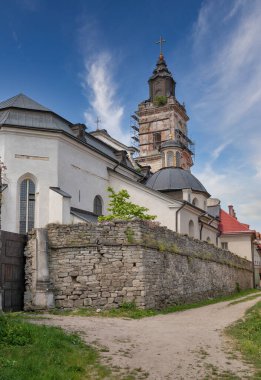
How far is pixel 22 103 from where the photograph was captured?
26.3 meters

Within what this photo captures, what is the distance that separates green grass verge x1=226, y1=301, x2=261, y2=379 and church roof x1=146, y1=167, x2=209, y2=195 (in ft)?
67.3

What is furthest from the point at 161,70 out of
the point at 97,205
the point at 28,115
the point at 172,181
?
the point at 28,115

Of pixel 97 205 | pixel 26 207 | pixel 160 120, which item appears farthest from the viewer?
pixel 160 120

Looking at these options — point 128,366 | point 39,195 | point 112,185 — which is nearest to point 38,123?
point 39,195

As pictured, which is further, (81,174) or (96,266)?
(81,174)

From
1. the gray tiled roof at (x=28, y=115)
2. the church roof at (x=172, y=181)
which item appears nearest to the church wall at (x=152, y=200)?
the gray tiled roof at (x=28, y=115)

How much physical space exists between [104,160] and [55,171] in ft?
19.2

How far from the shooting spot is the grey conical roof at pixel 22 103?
25750 millimetres

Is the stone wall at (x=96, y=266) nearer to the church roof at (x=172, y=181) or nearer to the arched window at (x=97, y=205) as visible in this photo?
the arched window at (x=97, y=205)

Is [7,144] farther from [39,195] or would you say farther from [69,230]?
[69,230]

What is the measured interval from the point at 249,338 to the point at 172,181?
971 inches

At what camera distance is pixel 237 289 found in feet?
103

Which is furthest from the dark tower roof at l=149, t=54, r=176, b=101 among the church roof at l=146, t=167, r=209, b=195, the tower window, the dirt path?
the dirt path

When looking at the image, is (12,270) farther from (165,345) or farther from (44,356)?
(44,356)
